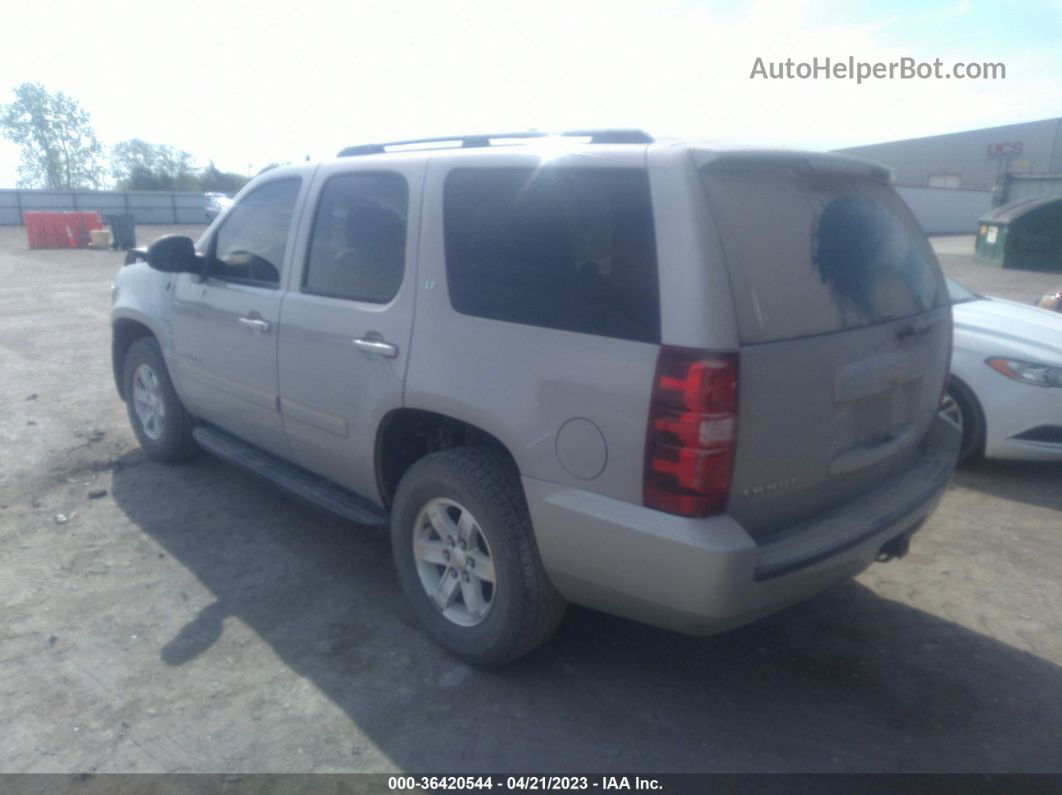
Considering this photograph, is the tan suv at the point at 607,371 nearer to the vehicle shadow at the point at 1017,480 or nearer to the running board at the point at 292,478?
the running board at the point at 292,478

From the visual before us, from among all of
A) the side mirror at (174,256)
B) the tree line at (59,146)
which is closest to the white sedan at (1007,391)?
the side mirror at (174,256)

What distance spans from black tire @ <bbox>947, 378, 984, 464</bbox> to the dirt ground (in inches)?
24.5

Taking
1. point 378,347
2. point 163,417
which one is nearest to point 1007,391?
point 378,347

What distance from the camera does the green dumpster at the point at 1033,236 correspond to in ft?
72.6

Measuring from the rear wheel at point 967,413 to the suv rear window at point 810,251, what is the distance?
7.71 ft

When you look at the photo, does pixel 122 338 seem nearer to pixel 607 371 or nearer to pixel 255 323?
pixel 255 323

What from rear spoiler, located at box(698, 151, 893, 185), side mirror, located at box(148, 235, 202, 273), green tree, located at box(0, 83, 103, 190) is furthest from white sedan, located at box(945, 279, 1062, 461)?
green tree, located at box(0, 83, 103, 190)

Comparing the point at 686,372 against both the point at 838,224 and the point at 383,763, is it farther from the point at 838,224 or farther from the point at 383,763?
the point at 383,763

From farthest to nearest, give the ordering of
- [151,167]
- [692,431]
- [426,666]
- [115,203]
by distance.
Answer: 1. [151,167]
2. [115,203]
3. [426,666]
4. [692,431]

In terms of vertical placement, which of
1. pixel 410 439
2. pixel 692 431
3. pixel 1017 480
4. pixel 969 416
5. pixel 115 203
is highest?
pixel 692 431

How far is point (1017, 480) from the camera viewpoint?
564 centimetres

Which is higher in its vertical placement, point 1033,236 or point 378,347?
point 378,347

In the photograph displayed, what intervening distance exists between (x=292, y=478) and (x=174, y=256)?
57.6 inches

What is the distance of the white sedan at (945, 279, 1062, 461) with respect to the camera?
5375 millimetres
